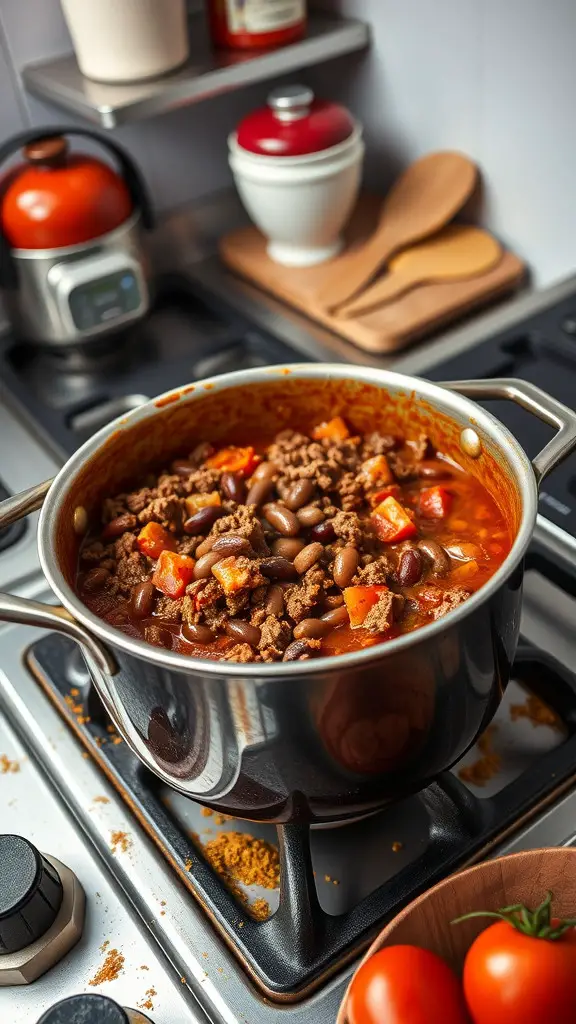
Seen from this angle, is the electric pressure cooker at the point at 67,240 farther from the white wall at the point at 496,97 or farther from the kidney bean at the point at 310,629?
the kidney bean at the point at 310,629

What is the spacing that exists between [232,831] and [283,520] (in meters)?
0.30

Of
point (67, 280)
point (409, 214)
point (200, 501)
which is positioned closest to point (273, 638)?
point (200, 501)

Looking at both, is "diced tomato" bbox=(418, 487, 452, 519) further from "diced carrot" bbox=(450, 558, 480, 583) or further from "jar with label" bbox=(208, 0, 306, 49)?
"jar with label" bbox=(208, 0, 306, 49)

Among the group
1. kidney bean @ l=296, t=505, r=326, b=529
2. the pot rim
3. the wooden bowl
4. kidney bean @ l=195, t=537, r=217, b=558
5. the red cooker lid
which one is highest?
the red cooker lid

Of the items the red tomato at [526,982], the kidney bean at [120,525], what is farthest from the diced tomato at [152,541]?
the red tomato at [526,982]

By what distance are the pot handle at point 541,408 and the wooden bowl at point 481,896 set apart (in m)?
0.30

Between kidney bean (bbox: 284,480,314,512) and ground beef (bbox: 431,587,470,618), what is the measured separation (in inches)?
7.6

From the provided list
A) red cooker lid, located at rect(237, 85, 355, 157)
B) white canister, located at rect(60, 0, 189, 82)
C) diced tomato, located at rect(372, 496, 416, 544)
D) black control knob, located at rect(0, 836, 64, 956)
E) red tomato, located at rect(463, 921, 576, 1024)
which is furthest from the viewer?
red cooker lid, located at rect(237, 85, 355, 157)

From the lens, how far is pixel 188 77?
4.91ft

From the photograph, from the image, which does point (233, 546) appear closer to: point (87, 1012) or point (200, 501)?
point (200, 501)

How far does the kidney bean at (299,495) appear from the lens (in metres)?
1.00

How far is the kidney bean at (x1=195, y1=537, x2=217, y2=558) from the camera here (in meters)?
0.93

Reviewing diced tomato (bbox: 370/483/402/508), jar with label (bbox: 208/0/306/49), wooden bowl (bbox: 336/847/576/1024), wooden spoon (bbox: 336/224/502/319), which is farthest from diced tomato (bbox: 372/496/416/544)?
jar with label (bbox: 208/0/306/49)

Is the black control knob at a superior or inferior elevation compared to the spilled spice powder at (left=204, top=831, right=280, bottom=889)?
superior
